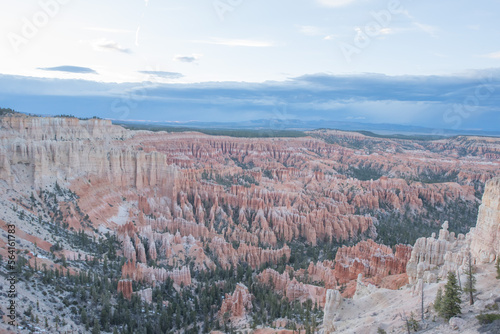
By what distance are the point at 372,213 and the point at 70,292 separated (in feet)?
136

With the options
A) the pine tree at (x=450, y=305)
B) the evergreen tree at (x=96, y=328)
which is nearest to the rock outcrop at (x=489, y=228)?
the pine tree at (x=450, y=305)

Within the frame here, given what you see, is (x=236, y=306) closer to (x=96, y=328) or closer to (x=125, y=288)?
(x=125, y=288)

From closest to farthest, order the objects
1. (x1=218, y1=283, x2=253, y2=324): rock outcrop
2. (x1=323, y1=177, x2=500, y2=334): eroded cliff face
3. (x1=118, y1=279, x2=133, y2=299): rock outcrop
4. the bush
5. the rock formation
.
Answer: the bush
(x1=323, y1=177, x2=500, y2=334): eroded cliff face
the rock formation
(x1=218, y1=283, x2=253, y2=324): rock outcrop
(x1=118, y1=279, x2=133, y2=299): rock outcrop

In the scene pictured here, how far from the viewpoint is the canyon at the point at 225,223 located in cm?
2352

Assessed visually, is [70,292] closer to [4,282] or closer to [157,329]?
[4,282]

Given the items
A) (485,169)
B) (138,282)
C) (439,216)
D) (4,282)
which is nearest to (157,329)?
(138,282)

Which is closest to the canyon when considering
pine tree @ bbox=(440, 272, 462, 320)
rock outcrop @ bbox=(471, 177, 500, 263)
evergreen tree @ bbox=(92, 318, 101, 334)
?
rock outcrop @ bbox=(471, 177, 500, 263)

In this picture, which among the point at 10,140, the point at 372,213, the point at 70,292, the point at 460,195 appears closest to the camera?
the point at 70,292

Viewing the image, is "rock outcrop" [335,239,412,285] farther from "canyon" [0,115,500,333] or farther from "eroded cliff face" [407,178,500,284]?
"eroded cliff face" [407,178,500,284]

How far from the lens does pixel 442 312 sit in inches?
459

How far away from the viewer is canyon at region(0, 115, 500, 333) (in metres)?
23.5

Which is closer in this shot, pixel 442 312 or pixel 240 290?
pixel 442 312

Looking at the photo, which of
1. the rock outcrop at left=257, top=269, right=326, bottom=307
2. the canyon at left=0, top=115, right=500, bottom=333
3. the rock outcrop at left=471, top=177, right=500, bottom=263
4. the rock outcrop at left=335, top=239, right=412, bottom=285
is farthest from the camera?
the rock outcrop at left=335, top=239, right=412, bottom=285

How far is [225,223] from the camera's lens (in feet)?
142
